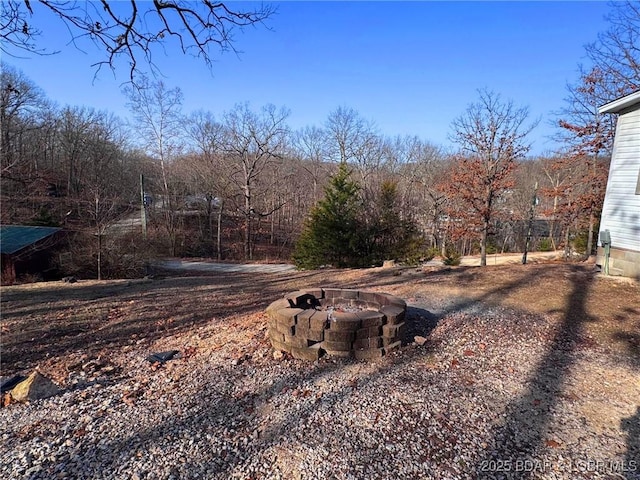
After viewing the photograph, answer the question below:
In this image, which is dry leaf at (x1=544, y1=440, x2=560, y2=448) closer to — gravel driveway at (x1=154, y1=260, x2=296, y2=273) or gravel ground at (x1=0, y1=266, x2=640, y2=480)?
gravel ground at (x1=0, y1=266, x2=640, y2=480)

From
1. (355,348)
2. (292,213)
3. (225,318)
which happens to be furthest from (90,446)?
(292,213)

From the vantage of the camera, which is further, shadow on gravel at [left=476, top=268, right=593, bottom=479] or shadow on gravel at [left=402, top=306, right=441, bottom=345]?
shadow on gravel at [left=402, top=306, right=441, bottom=345]

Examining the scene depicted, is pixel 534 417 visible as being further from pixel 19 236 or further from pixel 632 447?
pixel 19 236

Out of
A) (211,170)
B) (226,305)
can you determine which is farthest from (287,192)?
(226,305)

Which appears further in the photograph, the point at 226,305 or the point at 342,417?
the point at 226,305

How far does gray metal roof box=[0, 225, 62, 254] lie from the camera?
34.1 feet

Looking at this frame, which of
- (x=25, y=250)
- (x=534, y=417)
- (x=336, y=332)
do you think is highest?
(x=336, y=332)

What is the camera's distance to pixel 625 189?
6926 mm

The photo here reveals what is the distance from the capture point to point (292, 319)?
3.85 metres

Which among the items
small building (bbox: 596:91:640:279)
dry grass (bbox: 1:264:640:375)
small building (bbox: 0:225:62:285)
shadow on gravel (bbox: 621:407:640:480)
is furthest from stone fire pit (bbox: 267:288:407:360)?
small building (bbox: 0:225:62:285)

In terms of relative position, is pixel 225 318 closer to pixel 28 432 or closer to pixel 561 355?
pixel 28 432

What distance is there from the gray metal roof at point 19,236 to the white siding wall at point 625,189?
52.5 feet

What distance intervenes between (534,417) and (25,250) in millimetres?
13580

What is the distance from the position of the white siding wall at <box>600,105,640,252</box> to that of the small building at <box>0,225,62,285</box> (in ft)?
52.2
